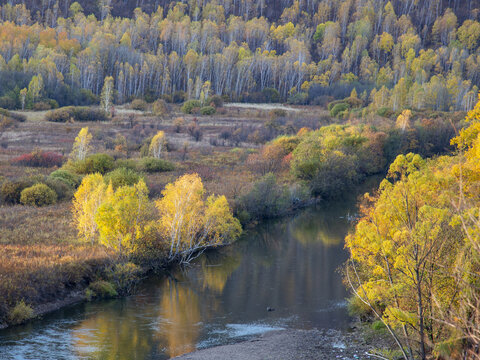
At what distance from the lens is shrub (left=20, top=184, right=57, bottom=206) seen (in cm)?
3934

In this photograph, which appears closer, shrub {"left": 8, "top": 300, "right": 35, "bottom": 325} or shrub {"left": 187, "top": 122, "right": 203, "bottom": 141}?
shrub {"left": 8, "top": 300, "right": 35, "bottom": 325}

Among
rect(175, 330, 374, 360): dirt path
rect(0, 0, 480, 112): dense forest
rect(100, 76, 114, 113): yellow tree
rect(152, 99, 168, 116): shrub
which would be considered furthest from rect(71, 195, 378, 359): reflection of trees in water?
rect(0, 0, 480, 112): dense forest

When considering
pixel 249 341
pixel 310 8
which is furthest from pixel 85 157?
pixel 310 8

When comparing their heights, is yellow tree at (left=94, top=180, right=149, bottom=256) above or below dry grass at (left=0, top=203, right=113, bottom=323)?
above

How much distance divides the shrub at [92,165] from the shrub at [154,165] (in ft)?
13.8

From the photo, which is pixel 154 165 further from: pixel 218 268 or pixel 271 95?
pixel 271 95

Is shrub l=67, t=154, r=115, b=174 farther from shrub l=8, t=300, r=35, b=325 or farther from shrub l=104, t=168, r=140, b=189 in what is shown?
shrub l=8, t=300, r=35, b=325

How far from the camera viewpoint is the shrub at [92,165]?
1978 inches

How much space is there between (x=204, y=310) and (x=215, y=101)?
296 feet

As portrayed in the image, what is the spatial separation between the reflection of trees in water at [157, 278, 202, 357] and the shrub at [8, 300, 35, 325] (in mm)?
5215

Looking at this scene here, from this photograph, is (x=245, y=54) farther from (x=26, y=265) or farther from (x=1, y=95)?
(x=26, y=265)

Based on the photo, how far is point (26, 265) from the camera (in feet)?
80.5

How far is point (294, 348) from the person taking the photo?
67.8 feet

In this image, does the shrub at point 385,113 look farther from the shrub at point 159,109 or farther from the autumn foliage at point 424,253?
the autumn foliage at point 424,253
